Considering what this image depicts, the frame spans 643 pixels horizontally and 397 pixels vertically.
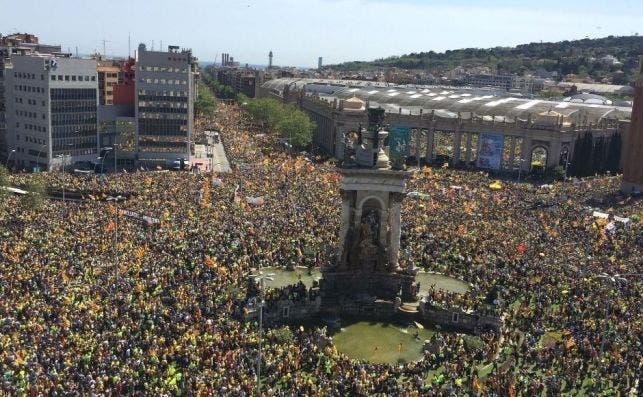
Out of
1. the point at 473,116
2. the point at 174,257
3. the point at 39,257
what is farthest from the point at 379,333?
the point at 473,116

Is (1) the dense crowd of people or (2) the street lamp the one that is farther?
(1) the dense crowd of people

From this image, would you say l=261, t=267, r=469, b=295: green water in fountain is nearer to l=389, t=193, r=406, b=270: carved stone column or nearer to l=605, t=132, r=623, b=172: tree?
l=389, t=193, r=406, b=270: carved stone column

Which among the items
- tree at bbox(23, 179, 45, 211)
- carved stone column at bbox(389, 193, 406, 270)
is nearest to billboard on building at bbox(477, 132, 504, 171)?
carved stone column at bbox(389, 193, 406, 270)

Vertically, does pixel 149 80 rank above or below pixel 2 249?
above

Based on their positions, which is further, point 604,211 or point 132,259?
point 604,211

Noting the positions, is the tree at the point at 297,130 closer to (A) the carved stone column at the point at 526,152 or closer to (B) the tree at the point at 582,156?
(A) the carved stone column at the point at 526,152

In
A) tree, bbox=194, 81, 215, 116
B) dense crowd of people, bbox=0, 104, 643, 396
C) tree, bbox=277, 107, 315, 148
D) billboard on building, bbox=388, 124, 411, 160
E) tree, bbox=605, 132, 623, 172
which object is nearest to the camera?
dense crowd of people, bbox=0, 104, 643, 396

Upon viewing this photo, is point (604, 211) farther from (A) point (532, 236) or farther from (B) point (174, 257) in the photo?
(B) point (174, 257)
